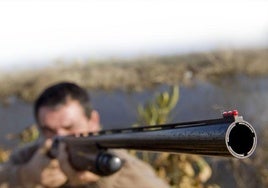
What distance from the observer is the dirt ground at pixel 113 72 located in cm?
1338

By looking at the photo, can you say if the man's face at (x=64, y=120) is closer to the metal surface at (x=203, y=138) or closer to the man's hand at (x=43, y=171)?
the man's hand at (x=43, y=171)

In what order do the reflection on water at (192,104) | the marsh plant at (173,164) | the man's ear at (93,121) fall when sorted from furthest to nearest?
1. the reflection on water at (192,104)
2. the marsh plant at (173,164)
3. the man's ear at (93,121)

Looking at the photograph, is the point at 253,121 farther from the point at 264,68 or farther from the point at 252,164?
the point at 264,68

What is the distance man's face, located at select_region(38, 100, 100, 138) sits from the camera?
118 inches

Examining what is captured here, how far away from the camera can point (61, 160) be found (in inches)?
107

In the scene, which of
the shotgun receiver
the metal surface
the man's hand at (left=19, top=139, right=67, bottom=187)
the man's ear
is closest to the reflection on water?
the man's ear

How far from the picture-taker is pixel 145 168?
9.80 ft

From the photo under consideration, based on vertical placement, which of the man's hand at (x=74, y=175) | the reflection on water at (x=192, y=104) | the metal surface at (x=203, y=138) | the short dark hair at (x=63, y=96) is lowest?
the metal surface at (x=203, y=138)

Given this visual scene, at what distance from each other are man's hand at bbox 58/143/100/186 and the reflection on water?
7.81 ft

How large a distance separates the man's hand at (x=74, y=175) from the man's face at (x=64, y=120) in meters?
0.27

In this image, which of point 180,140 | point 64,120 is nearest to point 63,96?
point 64,120

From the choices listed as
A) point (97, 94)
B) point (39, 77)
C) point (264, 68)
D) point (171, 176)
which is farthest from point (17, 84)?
point (171, 176)

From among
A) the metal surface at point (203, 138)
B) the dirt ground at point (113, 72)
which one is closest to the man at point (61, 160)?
the metal surface at point (203, 138)

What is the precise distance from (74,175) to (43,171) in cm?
17
